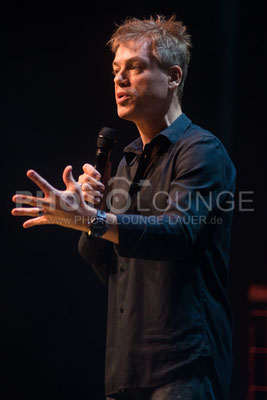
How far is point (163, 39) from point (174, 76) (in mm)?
124

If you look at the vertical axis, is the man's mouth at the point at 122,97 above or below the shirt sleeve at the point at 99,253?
above

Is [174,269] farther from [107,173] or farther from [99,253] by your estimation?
[107,173]

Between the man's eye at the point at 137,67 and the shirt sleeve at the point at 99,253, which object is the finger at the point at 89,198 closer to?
the shirt sleeve at the point at 99,253

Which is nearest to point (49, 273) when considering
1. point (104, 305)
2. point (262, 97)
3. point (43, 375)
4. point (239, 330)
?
point (104, 305)

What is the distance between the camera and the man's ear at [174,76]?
4.88ft

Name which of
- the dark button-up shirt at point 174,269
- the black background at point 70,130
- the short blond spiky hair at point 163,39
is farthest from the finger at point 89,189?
the black background at point 70,130

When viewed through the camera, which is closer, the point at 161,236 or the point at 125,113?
the point at 161,236

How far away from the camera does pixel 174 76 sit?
1.50 metres

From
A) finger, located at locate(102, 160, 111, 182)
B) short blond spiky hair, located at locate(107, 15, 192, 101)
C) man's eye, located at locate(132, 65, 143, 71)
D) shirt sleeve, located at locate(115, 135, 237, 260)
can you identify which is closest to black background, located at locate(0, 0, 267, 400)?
finger, located at locate(102, 160, 111, 182)

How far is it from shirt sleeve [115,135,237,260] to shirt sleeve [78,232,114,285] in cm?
39

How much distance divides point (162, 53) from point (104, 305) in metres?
1.40

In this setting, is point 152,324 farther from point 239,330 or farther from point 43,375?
point 239,330

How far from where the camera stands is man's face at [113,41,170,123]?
1.43m

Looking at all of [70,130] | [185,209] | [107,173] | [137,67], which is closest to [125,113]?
[137,67]
